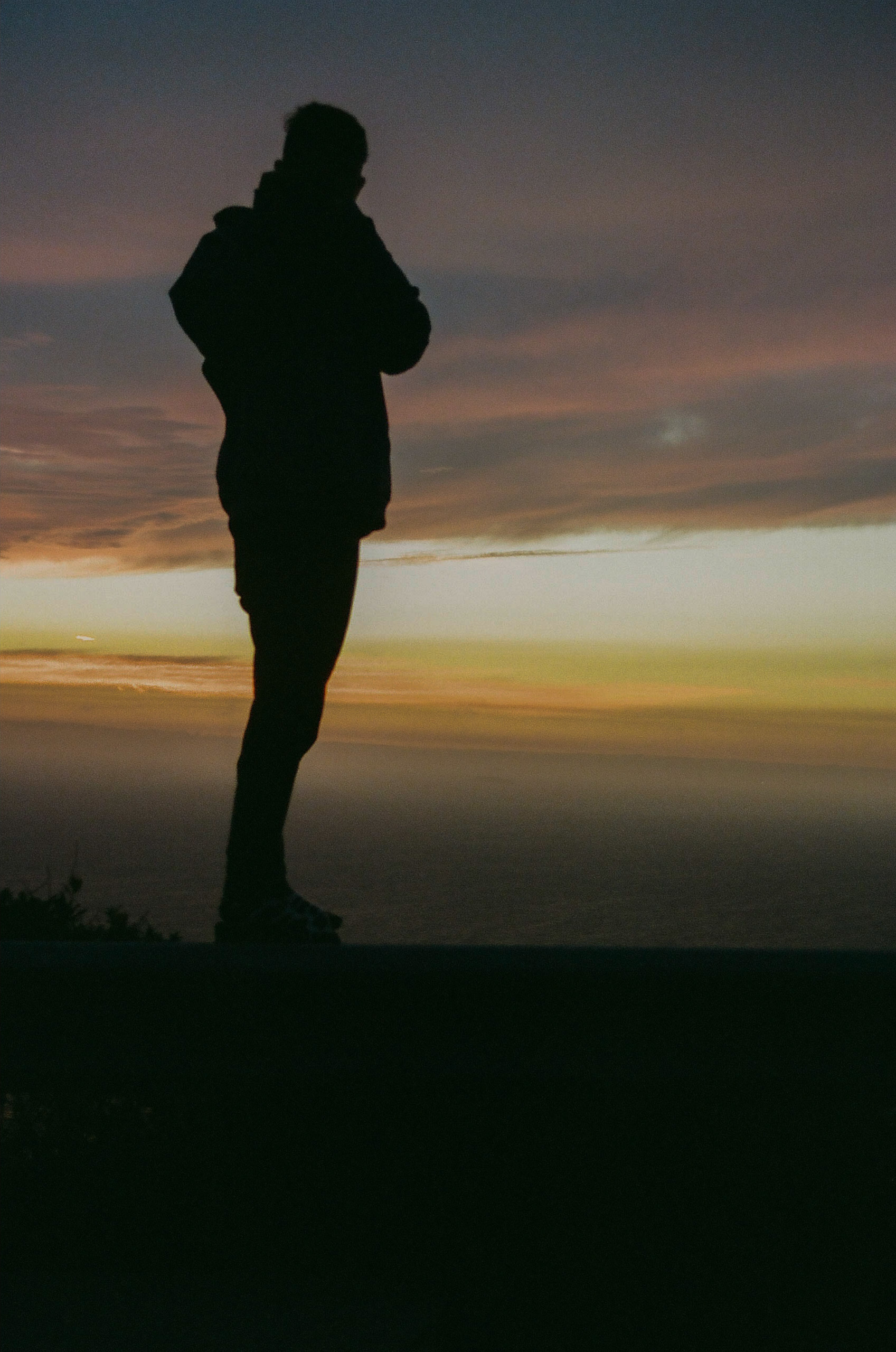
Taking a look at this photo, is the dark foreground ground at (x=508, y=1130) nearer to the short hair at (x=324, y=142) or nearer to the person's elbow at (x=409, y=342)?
the person's elbow at (x=409, y=342)

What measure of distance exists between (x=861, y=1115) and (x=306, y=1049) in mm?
1058

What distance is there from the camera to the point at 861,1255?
6.59 feet

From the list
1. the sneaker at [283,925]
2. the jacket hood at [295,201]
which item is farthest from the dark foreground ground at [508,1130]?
the jacket hood at [295,201]

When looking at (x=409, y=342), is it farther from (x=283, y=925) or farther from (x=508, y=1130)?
(x=508, y=1130)

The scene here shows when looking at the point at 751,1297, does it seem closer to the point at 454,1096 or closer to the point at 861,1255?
the point at 861,1255

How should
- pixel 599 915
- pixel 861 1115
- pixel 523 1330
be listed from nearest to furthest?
1. pixel 523 1330
2. pixel 861 1115
3. pixel 599 915

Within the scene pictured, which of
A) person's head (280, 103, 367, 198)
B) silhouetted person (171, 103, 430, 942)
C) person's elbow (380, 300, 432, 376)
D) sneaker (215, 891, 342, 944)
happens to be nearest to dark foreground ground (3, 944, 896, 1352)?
sneaker (215, 891, 342, 944)

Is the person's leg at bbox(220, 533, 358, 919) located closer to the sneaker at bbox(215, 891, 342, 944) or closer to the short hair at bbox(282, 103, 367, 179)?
the sneaker at bbox(215, 891, 342, 944)

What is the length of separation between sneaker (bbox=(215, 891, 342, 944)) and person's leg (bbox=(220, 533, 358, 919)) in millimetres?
60

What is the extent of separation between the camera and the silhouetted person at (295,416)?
2.73 meters

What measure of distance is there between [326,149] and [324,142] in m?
0.02

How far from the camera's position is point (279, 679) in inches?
110

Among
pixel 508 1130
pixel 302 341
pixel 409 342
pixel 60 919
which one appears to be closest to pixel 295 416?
pixel 302 341

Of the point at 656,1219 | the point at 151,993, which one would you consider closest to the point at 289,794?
the point at 151,993
